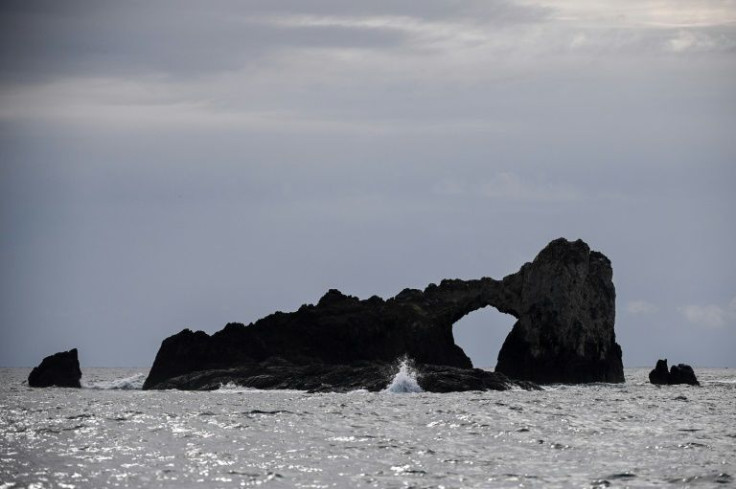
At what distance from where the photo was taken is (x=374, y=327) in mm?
98375

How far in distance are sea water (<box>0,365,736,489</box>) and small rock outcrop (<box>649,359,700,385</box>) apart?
1360 inches

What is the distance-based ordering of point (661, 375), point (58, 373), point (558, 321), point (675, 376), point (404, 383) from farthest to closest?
point (661, 375) < point (675, 376) < point (58, 373) < point (558, 321) < point (404, 383)

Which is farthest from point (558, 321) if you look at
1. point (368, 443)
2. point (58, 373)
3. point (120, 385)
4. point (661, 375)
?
point (368, 443)

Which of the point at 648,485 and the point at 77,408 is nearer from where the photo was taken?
the point at 648,485

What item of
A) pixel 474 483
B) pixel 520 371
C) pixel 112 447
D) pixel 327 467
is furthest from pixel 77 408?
pixel 520 371

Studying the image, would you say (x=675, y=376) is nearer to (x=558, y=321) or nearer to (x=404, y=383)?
(x=558, y=321)

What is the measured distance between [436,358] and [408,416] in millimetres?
43090

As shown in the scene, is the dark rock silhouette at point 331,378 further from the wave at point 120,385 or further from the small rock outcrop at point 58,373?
the small rock outcrop at point 58,373

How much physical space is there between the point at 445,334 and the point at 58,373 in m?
31.8

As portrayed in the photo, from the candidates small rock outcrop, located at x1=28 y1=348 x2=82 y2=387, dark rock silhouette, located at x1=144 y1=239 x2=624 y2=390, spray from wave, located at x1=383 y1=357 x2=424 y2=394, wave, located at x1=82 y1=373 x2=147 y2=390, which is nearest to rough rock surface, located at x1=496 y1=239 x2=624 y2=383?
dark rock silhouette, located at x1=144 y1=239 x2=624 y2=390

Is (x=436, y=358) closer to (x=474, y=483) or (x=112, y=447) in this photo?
(x=112, y=447)

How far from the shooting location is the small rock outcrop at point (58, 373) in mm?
98375

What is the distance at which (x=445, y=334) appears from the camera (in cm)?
9888

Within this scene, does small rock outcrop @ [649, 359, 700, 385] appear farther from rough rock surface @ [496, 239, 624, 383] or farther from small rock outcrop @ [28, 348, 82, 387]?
small rock outcrop @ [28, 348, 82, 387]
